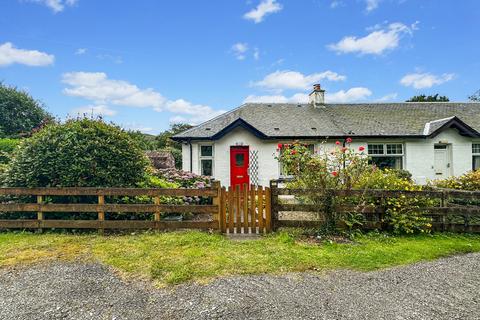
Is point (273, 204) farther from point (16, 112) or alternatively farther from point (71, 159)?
point (16, 112)

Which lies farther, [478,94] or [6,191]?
[478,94]

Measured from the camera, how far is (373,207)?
595 cm

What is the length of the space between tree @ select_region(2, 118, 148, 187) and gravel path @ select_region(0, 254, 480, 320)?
9.10 feet

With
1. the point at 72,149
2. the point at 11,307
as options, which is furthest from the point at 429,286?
the point at 72,149

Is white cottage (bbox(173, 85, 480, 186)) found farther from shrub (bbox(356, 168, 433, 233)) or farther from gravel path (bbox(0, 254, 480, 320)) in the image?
gravel path (bbox(0, 254, 480, 320))

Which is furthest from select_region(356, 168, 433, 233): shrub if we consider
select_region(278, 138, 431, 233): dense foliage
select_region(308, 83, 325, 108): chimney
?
select_region(308, 83, 325, 108): chimney

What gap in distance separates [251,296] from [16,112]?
37.1 m

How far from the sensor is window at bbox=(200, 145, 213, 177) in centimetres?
1255

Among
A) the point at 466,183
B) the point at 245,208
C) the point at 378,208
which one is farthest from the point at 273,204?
the point at 466,183

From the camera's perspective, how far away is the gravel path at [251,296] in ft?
9.43

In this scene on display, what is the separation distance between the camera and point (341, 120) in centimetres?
1453

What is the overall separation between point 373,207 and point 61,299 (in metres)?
6.19

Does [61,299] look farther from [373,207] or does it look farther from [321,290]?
[373,207]

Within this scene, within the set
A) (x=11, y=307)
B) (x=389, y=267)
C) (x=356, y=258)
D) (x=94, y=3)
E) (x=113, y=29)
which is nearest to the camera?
(x=11, y=307)
